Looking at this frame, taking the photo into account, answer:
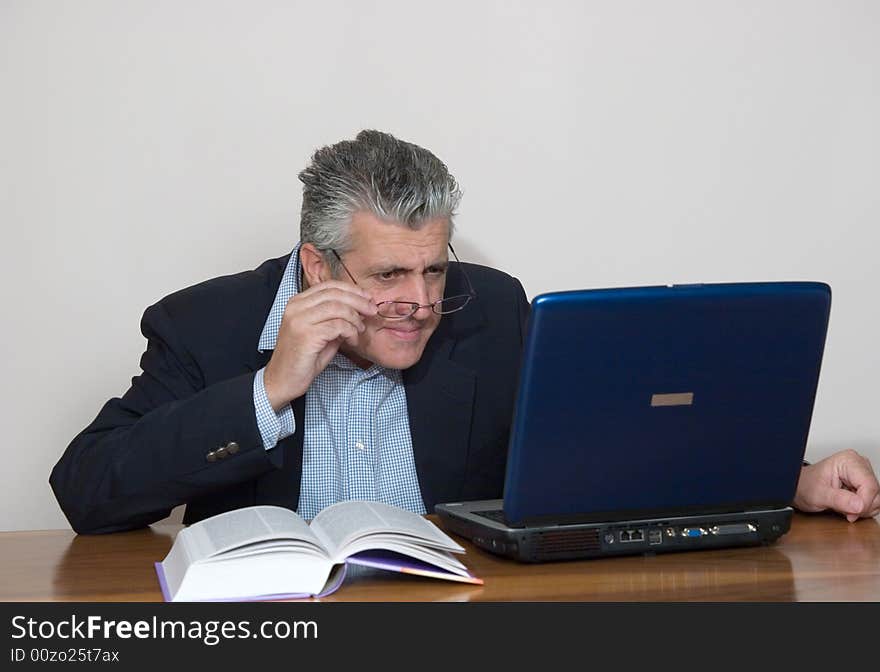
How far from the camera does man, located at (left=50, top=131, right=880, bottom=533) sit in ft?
6.18

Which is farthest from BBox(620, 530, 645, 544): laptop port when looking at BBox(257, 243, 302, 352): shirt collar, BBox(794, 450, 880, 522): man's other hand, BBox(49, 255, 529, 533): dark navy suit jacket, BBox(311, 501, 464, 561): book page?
BBox(257, 243, 302, 352): shirt collar

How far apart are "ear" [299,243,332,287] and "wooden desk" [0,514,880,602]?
68cm

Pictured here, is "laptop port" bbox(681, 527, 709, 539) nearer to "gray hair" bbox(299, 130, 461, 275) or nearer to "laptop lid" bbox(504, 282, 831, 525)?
"laptop lid" bbox(504, 282, 831, 525)

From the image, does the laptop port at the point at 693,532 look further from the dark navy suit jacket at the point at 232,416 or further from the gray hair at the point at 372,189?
the gray hair at the point at 372,189

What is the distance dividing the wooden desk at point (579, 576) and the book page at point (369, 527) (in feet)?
0.19

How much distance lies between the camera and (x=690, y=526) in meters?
1.61

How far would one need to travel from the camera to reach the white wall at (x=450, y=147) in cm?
278

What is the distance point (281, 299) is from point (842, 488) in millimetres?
1144

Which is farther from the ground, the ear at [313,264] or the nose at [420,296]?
the ear at [313,264]

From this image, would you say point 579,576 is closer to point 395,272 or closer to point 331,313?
point 331,313

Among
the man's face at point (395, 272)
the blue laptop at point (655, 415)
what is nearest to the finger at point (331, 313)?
the man's face at point (395, 272)
